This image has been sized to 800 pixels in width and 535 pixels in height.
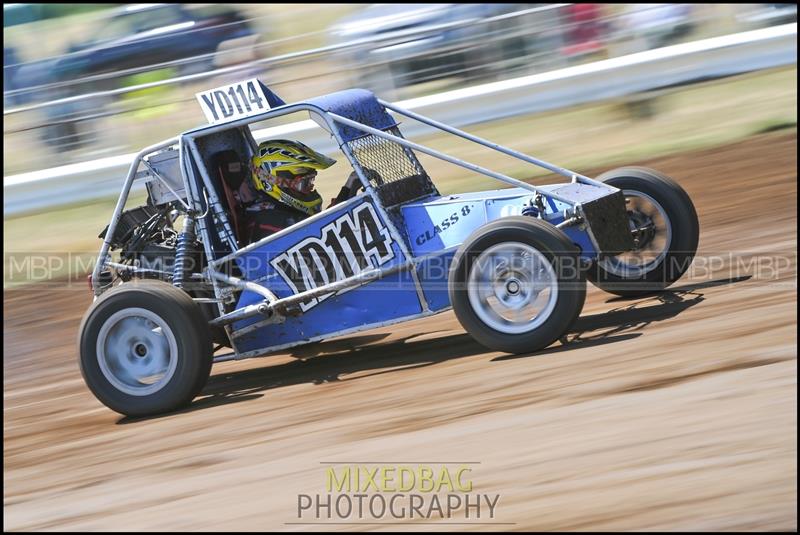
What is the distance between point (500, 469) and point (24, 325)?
17.9 feet

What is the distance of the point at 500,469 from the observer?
4207 millimetres

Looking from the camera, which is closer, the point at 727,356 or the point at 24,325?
the point at 727,356

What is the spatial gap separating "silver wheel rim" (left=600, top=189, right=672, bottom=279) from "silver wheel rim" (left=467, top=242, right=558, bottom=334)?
3.09ft

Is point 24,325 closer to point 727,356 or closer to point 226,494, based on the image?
point 226,494

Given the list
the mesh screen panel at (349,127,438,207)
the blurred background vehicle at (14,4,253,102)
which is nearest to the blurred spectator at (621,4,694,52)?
the blurred background vehicle at (14,4,253,102)

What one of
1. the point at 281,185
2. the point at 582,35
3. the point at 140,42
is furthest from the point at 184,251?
Answer: the point at 140,42

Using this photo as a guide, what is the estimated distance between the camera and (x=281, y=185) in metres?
6.06

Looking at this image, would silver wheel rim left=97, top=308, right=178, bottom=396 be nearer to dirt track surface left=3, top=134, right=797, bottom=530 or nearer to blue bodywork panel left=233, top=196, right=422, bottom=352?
dirt track surface left=3, top=134, right=797, bottom=530

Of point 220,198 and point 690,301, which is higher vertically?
point 220,198

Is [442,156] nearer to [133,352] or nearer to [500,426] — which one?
[500,426]

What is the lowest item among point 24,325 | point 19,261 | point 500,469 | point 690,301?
point 500,469

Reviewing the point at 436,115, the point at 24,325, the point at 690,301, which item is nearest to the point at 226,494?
the point at 690,301

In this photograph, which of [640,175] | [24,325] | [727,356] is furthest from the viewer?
[24,325]

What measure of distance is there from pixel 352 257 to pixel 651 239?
1726 mm
